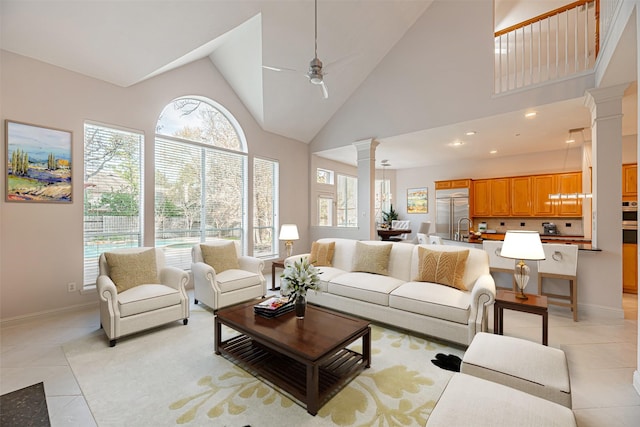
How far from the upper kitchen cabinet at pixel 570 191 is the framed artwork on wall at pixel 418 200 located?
3.20 m

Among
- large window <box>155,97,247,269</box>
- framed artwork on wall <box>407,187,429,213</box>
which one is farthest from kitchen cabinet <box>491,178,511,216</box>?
large window <box>155,97,247,269</box>

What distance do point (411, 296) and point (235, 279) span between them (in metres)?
2.33

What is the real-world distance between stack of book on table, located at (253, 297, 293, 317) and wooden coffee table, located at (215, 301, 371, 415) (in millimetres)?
46

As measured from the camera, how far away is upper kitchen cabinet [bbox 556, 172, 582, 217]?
6234mm

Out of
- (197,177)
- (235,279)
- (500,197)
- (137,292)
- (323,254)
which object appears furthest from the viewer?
(500,197)

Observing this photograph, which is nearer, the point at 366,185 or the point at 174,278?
the point at 174,278

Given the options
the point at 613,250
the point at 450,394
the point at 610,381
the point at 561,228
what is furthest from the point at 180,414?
the point at 561,228

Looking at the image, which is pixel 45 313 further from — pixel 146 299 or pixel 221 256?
pixel 221 256

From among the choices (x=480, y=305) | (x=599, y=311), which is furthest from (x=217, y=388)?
(x=599, y=311)

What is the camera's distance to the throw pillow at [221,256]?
162 inches

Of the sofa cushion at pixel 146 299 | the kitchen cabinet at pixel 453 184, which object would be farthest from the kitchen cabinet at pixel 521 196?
the sofa cushion at pixel 146 299

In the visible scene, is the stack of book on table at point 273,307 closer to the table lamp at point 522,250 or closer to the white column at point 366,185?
the table lamp at point 522,250

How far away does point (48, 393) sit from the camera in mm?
2117

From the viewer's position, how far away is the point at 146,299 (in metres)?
3.06
